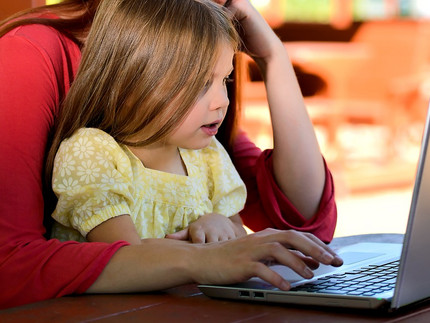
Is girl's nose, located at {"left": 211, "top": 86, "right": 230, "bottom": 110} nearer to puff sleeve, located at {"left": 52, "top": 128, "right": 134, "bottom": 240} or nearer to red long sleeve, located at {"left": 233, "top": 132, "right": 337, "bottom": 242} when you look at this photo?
puff sleeve, located at {"left": 52, "top": 128, "right": 134, "bottom": 240}

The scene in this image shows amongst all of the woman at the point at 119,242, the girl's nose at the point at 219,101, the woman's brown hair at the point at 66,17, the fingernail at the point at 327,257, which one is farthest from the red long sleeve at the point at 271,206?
the fingernail at the point at 327,257

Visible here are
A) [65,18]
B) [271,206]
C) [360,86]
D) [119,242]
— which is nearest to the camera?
[119,242]

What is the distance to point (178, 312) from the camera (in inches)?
31.6

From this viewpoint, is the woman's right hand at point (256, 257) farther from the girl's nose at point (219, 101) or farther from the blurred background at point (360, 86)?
the blurred background at point (360, 86)

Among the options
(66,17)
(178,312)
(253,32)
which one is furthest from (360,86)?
(178,312)

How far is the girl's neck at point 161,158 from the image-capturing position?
1226 mm

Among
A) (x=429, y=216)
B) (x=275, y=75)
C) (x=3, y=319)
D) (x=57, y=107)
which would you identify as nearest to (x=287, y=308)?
(x=429, y=216)

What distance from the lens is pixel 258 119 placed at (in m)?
4.61

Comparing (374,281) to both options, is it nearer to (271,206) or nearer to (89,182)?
(89,182)

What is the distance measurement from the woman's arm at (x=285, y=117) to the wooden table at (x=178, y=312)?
0.59 metres

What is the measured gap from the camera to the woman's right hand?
2.81 feet

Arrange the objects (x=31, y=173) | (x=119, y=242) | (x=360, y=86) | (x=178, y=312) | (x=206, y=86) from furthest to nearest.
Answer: (x=360, y=86)
(x=206, y=86)
(x=31, y=173)
(x=119, y=242)
(x=178, y=312)

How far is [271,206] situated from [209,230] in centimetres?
29

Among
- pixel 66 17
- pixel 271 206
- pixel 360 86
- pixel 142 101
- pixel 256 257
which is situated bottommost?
pixel 360 86
